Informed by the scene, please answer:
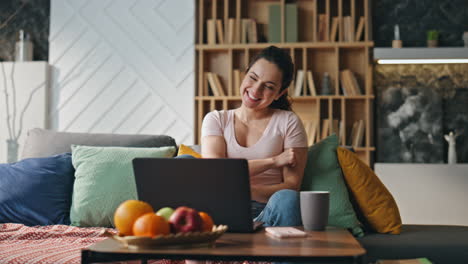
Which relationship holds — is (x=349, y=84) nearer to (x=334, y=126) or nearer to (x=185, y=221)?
(x=334, y=126)

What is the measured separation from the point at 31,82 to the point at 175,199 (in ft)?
11.8

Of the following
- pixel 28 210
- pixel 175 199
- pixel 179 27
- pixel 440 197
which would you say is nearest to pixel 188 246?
pixel 175 199

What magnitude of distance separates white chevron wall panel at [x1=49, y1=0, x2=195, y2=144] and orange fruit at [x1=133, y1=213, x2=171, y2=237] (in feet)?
10.9

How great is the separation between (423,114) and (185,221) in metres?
3.59

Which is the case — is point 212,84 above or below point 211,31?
below

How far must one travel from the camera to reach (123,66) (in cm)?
469

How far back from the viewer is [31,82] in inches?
184

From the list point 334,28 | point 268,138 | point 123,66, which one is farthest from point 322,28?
point 268,138

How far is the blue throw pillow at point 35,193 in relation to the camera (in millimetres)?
2566

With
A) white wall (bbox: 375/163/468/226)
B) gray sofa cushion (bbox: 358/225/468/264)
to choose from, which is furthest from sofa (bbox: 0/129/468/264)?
white wall (bbox: 375/163/468/226)

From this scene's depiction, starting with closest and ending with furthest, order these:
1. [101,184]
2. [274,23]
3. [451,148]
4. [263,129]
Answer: [263,129] → [101,184] → [451,148] → [274,23]

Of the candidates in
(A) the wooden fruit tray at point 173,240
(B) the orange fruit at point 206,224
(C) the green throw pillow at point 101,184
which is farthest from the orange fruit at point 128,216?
(C) the green throw pillow at point 101,184

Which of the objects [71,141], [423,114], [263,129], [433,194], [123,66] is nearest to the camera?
[263,129]

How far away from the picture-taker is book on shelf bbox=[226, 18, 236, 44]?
460 centimetres
